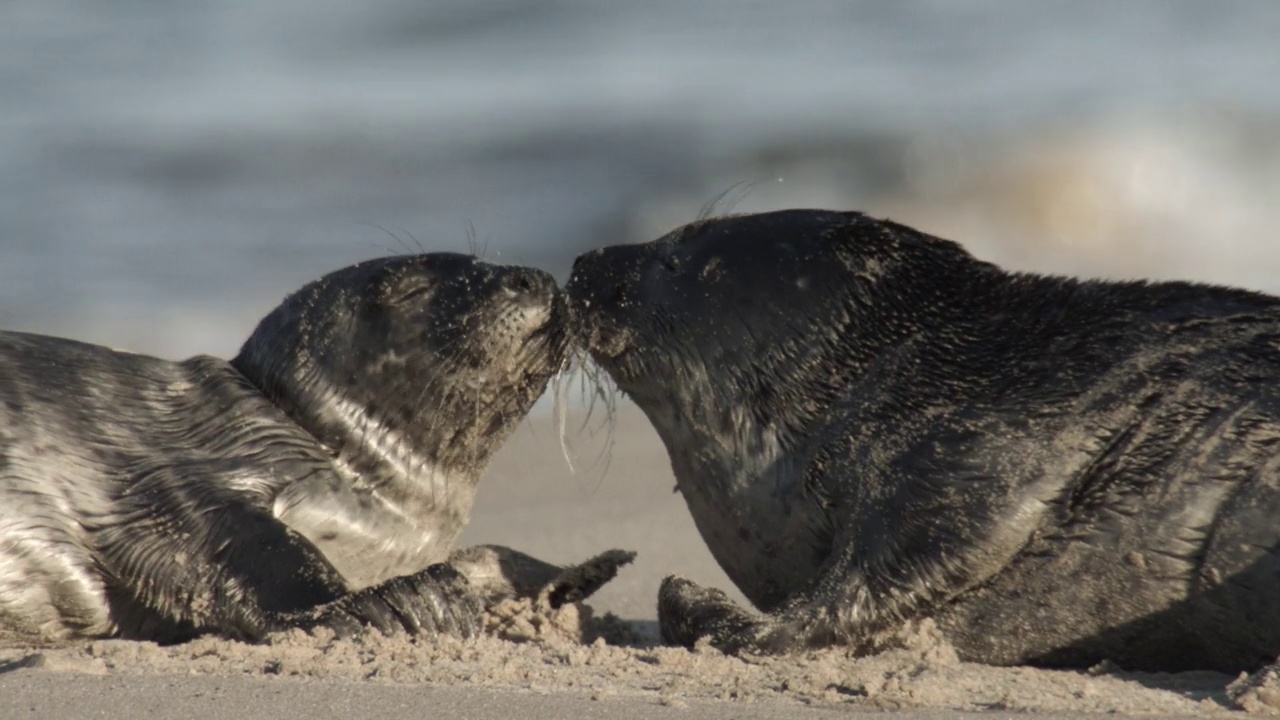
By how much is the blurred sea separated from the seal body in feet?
16.4

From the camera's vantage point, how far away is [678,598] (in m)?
4.79

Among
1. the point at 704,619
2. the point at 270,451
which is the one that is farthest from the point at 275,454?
the point at 704,619

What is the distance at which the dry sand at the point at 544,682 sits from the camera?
3682mm

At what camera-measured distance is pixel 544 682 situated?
4.02m

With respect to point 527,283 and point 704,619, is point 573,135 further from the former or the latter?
point 704,619

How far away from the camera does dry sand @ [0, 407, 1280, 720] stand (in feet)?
12.1

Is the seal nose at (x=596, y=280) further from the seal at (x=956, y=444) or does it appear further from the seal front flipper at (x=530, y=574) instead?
the seal front flipper at (x=530, y=574)

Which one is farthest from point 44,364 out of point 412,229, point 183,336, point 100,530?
point 412,229

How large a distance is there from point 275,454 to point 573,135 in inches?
447

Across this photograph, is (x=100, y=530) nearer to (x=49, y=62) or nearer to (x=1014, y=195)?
(x=1014, y=195)

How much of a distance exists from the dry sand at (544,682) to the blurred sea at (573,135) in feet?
21.6

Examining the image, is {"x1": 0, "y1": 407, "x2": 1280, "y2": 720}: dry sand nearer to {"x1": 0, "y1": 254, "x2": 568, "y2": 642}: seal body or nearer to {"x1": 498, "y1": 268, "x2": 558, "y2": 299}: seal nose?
{"x1": 0, "y1": 254, "x2": 568, "y2": 642}: seal body

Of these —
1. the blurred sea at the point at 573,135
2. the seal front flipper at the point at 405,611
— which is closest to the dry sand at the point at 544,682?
the seal front flipper at the point at 405,611

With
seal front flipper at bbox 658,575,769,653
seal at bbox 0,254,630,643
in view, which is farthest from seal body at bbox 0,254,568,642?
seal front flipper at bbox 658,575,769,653
